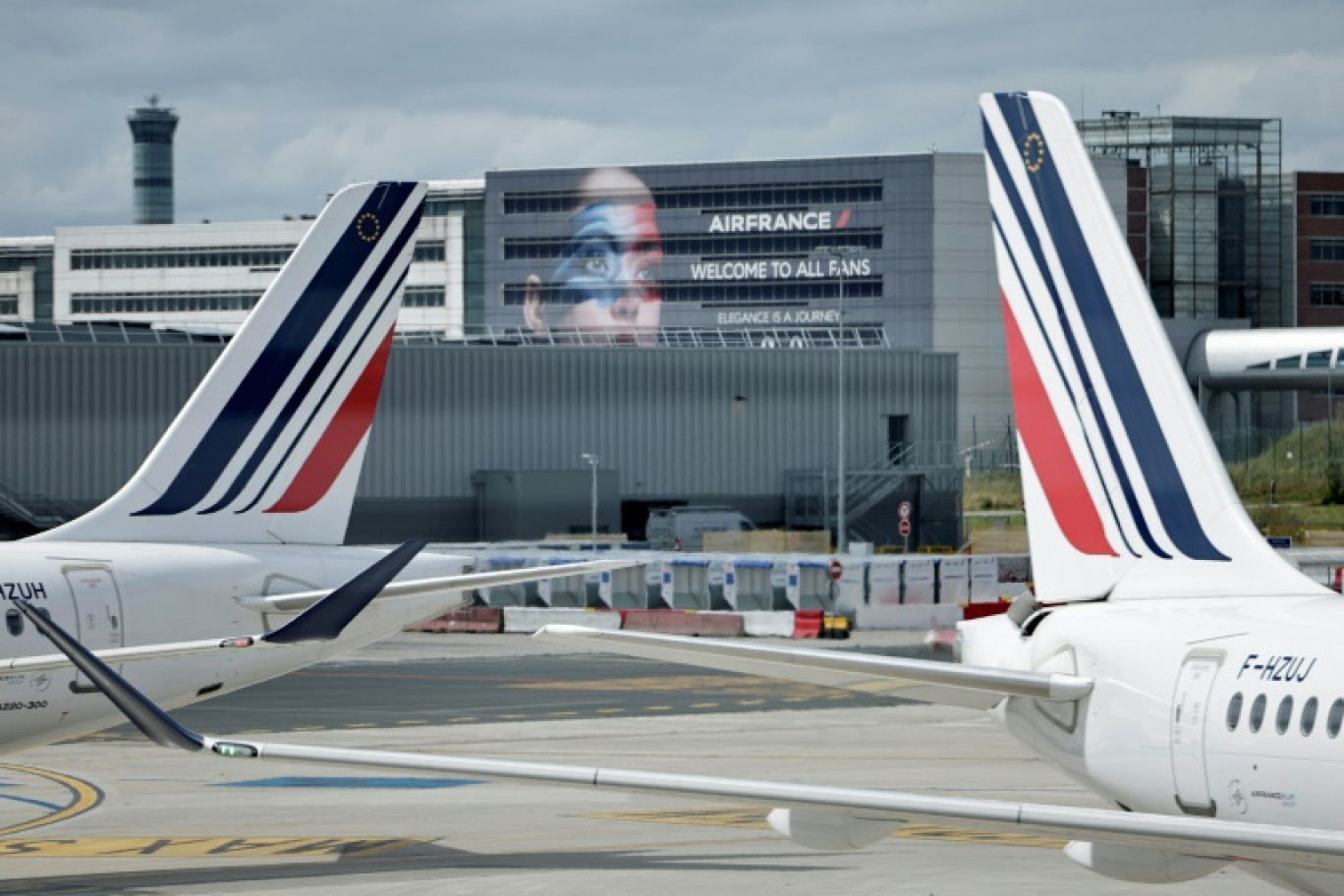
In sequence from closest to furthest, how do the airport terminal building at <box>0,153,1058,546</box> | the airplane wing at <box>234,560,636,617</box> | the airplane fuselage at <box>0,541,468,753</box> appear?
1. the airplane wing at <box>234,560,636,617</box>
2. the airplane fuselage at <box>0,541,468,753</box>
3. the airport terminal building at <box>0,153,1058,546</box>

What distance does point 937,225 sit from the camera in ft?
587

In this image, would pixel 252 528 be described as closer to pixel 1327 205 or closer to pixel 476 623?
pixel 476 623

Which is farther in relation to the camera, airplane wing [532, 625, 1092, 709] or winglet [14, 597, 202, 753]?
airplane wing [532, 625, 1092, 709]

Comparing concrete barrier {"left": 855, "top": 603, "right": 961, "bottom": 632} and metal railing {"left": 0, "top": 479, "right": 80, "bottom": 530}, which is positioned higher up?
metal railing {"left": 0, "top": 479, "right": 80, "bottom": 530}

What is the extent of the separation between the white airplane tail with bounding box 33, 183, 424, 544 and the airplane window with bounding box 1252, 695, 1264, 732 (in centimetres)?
1430

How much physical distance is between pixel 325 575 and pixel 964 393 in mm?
149434

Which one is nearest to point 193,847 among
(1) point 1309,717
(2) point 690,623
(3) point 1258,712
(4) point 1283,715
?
(3) point 1258,712

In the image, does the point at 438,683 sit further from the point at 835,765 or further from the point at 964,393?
the point at 964,393

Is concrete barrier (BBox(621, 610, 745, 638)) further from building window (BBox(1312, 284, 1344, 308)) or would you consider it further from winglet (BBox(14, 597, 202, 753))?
building window (BBox(1312, 284, 1344, 308))

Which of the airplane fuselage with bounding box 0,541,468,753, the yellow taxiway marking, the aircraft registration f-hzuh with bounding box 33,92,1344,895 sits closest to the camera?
the aircraft registration f-hzuh with bounding box 33,92,1344,895

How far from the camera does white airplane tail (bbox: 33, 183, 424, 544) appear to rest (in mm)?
25859

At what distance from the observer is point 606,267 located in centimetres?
19362

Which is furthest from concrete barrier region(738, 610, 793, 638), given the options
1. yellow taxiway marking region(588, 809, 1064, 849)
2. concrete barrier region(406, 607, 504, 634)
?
yellow taxiway marking region(588, 809, 1064, 849)

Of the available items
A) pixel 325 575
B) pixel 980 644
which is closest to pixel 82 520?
pixel 325 575
